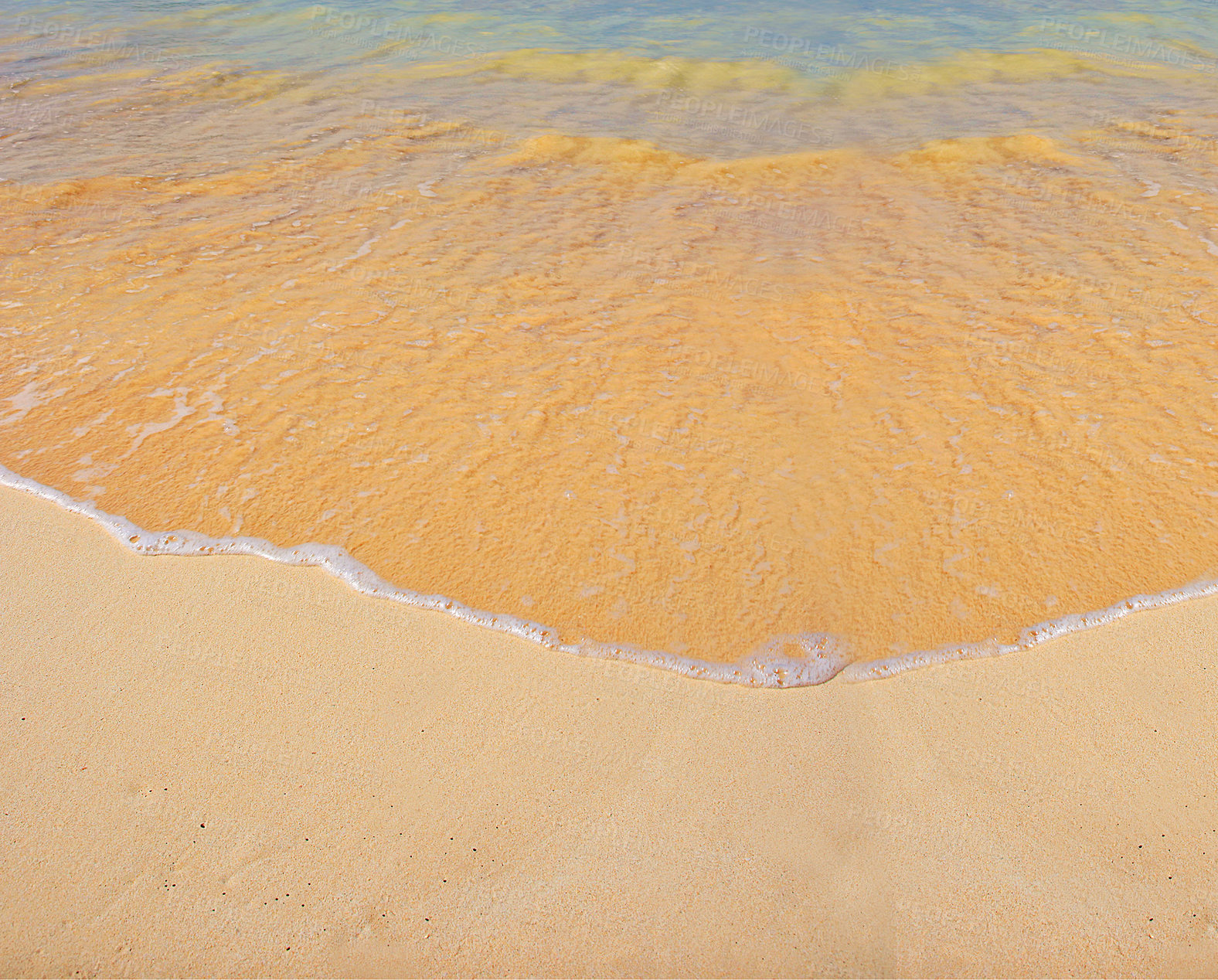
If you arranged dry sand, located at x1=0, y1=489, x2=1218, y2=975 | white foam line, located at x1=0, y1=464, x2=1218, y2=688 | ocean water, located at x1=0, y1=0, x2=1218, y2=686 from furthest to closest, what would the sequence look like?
1. ocean water, located at x1=0, y1=0, x2=1218, y2=686
2. white foam line, located at x1=0, y1=464, x2=1218, y2=688
3. dry sand, located at x1=0, y1=489, x2=1218, y2=975

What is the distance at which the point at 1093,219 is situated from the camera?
6.39m

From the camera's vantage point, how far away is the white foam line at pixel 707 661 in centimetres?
300

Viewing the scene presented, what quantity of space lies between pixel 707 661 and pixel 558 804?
2.58ft

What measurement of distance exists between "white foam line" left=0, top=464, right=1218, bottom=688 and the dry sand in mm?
61

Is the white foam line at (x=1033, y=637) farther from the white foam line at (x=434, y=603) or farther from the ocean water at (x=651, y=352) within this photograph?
the white foam line at (x=434, y=603)

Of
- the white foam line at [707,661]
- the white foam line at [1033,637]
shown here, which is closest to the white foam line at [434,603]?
the white foam line at [707,661]

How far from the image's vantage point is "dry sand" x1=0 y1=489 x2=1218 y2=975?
7.38 ft

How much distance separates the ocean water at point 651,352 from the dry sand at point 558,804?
10.4 inches

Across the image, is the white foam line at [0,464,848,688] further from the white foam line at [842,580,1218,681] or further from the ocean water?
the white foam line at [842,580,1218,681]

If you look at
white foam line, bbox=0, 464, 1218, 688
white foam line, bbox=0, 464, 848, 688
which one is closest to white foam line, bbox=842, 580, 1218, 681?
white foam line, bbox=0, 464, 1218, 688

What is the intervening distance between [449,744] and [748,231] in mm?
4769

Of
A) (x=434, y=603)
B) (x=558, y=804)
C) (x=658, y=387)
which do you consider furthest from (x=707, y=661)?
(x=658, y=387)

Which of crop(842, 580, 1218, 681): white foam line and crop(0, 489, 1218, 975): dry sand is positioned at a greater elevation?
crop(0, 489, 1218, 975): dry sand

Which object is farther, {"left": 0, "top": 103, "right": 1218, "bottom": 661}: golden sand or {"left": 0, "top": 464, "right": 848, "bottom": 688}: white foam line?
{"left": 0, "top": 103, "right": 1218, "bottom": 661}: golden sand
